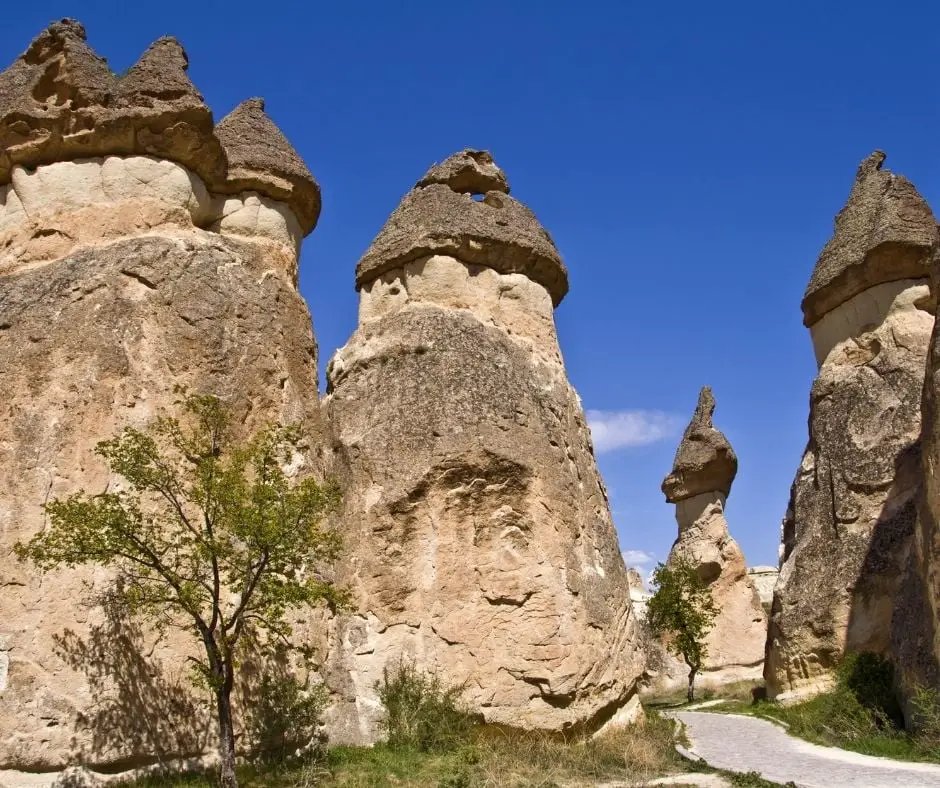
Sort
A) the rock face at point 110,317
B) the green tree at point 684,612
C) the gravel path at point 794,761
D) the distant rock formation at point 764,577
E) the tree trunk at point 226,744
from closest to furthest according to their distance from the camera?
the tree trunk at point 226,744 < the rock face at point 110,317 < the gravel path at point 794,761 < the green tree at point 684,612 < the distant rock formation at point 764,577

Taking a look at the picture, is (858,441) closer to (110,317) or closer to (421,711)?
(421,711)

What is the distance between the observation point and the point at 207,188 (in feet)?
40.1

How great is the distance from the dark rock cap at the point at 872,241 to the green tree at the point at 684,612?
28.1 feet

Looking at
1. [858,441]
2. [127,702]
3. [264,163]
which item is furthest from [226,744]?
[858,441]

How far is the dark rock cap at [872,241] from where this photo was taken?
52.5 feet

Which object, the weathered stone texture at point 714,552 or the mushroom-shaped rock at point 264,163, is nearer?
the mushroom-shaped rock at point 264,163

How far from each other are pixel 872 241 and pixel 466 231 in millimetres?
8321

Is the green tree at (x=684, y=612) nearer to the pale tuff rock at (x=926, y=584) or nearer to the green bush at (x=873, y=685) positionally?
the green bush at (x=873, y=685)

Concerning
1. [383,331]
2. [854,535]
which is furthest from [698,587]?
[383,331]

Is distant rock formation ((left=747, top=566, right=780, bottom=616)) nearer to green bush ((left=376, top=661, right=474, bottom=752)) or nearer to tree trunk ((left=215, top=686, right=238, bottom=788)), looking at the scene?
green bush ((left=376, top=661, right=474, bottom=752))

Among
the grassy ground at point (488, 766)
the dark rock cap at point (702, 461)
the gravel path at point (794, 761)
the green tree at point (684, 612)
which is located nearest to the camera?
the grassy ground at point (488, 766)

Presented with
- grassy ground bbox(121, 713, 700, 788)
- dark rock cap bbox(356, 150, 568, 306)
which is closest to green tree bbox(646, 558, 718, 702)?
dark rock cap bbox(356, 150, 568, 306)

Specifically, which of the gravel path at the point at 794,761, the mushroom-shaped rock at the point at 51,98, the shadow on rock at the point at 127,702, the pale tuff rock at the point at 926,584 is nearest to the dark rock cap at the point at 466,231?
the mushroom-shaped rock at the point at 51,98

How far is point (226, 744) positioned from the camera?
7723mm
